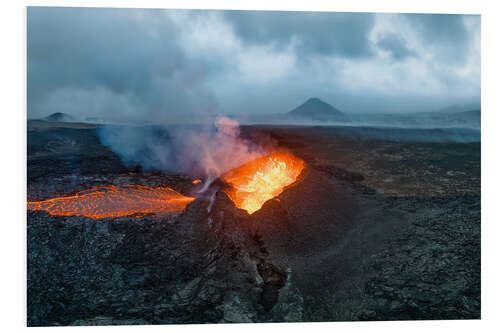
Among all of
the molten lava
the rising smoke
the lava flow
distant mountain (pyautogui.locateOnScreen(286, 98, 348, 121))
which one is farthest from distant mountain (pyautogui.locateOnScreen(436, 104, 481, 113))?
the lava flow

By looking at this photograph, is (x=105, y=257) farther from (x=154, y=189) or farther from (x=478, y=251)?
(x=478, y=251)

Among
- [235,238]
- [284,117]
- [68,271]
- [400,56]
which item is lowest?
[68,271]

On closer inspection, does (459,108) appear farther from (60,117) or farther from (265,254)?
(60,117)

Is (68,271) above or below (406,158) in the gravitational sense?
below

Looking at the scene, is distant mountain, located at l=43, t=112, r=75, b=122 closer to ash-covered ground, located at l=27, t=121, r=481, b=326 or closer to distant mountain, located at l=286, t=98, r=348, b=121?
ash-covered ground, located at l=27, t=121, r=481, b=326

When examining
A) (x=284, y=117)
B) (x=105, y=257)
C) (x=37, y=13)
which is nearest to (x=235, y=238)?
(x=105, y=257)

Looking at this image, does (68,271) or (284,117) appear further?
(284,117)

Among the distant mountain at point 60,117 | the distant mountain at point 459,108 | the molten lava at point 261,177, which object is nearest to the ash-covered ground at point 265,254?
the distant mountain at point 60,117
